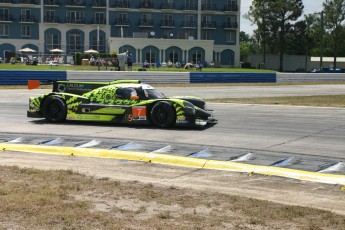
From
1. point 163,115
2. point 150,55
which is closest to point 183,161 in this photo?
point 163,115

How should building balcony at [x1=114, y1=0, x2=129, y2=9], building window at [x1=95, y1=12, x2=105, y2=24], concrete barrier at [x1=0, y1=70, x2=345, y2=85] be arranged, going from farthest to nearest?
building balcony at [x1=114, y1=0, x2=129, y2=9] < building window at [x1=95, y1=12, x2=105, y2=24] < concrete barrier at [x1=0, y1=70, x2=345, y2=85]

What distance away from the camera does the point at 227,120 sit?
48.6ft

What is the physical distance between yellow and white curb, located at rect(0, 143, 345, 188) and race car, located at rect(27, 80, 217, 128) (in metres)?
3.22

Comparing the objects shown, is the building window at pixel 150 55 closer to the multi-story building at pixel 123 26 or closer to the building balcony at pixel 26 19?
the multi-story building at pixel 123 26

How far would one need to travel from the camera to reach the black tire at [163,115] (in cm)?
1297

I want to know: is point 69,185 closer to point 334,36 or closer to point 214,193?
point 214,193

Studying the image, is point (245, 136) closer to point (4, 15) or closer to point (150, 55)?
point (150, 55)

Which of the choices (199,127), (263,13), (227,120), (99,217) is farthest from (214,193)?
(263,13)

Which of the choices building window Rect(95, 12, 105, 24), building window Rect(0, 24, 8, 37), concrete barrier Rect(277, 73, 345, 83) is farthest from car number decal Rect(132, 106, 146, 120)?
building window Rect(0, 24, 8, 37)

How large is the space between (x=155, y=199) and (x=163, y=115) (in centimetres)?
655

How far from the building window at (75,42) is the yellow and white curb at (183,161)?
6940 centimetres

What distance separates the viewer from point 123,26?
80.4m

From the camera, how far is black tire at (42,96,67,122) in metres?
14.0

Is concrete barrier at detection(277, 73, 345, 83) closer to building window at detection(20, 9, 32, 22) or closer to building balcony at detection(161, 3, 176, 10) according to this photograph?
building balcony at detection(161, 3, 176, 10)
